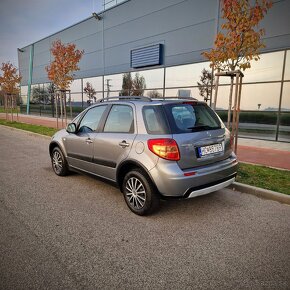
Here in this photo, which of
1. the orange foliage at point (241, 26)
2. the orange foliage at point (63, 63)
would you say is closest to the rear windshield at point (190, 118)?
the orange foliage at point (241, 26)

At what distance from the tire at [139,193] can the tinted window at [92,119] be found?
1.33 m

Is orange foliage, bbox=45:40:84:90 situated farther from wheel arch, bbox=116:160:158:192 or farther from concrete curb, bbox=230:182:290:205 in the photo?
concrete curb, bbox=230:182:290:205

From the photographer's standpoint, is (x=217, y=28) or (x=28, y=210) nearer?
(x=28, y=210)

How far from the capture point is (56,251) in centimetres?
271

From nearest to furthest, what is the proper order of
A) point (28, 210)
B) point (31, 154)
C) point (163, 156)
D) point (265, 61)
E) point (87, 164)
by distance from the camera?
point (163, 156) < point (28, 210) < point (87, 164) < point (31, 154) < point (265, 61)

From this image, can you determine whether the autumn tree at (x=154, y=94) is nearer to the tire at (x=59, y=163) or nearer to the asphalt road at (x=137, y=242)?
the tire at (x=59, y=163)

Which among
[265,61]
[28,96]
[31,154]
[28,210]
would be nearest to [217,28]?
[265,61]

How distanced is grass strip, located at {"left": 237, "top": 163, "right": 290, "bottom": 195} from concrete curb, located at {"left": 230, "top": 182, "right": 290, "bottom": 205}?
18 centimetres

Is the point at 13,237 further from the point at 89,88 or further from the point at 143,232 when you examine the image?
the point at 89,88

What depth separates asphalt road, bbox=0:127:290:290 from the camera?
2.30 m

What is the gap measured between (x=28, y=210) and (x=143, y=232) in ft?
6.26

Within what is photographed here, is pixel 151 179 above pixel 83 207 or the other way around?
above

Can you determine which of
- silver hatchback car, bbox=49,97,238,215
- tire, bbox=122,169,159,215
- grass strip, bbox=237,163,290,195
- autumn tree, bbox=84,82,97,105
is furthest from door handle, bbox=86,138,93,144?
autumn tree, bbox=84,82,97,105

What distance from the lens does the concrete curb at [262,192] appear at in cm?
416
